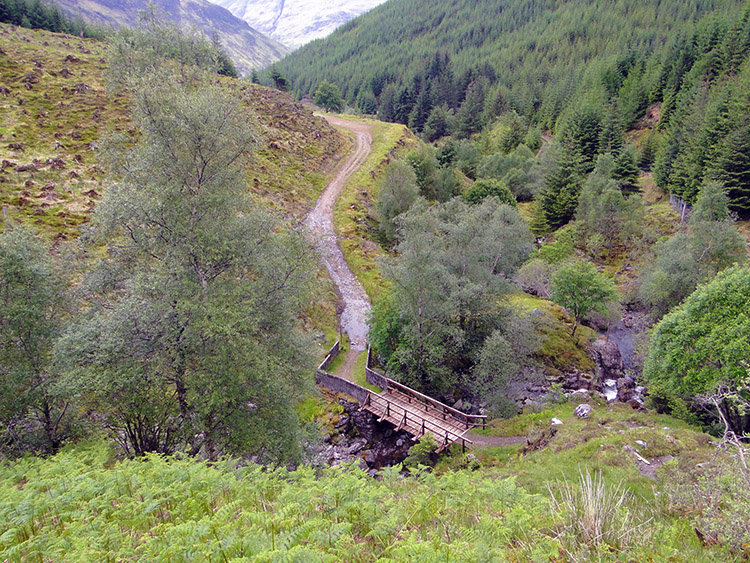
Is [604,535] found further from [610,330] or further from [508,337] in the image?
[610,330]

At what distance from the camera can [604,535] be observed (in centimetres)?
540

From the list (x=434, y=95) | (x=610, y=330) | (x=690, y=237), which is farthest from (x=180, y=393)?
(x=434, y=95)

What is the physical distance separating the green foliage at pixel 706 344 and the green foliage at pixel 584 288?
32.5 feet

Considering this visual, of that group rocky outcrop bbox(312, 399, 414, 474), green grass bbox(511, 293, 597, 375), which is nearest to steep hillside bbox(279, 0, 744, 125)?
green grass bbox(511, 293, 597, 375)

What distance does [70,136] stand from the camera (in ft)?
118

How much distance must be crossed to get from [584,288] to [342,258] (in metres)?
21.7

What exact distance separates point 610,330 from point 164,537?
37545 millimetres

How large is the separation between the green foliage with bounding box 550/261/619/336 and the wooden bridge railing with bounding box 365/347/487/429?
1456cm

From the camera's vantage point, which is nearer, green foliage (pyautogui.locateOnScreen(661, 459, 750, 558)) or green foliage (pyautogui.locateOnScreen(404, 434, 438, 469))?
green foliage (pyautogui.locateOnScreen(661, 459, 750, 558))

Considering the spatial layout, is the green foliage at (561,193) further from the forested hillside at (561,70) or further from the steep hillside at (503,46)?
the steep hillside at (503,46)

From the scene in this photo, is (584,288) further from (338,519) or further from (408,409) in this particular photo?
(338,519)

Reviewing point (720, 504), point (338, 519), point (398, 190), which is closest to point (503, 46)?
point (398, 190)

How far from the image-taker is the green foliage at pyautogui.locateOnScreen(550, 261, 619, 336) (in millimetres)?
28750

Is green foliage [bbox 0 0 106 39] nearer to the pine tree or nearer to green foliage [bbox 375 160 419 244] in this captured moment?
green foliage [bbox 375 160 419 244]
